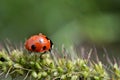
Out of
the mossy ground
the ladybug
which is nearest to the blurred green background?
the ladybug

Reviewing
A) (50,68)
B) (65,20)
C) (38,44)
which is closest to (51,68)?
(50,68)

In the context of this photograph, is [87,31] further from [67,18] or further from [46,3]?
[46,3]

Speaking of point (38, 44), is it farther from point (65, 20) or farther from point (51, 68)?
point (65, 20)

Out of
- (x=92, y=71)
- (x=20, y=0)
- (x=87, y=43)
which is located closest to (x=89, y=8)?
(x=87, y=43)

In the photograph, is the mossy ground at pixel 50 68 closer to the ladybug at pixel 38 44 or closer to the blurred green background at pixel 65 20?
the ladybug at pixel 38 44

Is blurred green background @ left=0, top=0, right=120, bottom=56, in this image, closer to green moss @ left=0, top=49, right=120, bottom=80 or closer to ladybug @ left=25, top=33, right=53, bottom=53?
ladybug @ left=25, top=33, right=53, bottom=53

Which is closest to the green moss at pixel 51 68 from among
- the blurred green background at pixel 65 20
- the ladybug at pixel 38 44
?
the ladybug at pixel 38 44
